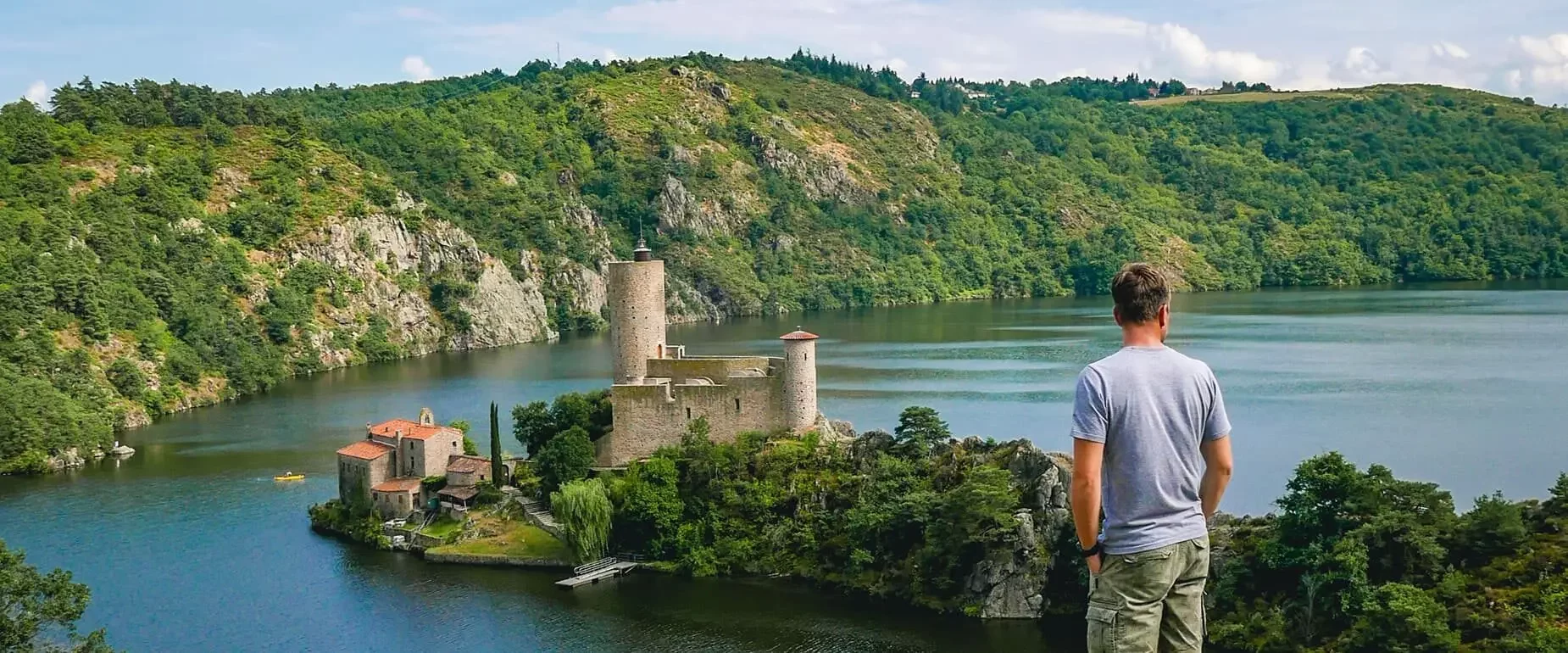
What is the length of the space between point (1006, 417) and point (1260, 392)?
49.7 ft

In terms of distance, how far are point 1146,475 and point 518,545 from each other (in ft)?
133

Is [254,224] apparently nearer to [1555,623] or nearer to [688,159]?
[688,159]

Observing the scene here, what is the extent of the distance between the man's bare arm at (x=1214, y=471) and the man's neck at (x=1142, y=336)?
0.56 meters

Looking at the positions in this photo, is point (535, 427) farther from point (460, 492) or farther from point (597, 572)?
point (597, 572)

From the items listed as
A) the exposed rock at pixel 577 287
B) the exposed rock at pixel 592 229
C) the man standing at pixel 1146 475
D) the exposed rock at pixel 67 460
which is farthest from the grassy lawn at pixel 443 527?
the exposed rock at pixel 592 229

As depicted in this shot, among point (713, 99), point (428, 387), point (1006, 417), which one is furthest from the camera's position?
point (713, 99)

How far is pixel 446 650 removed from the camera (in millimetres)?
36938

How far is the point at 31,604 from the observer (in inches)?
1137

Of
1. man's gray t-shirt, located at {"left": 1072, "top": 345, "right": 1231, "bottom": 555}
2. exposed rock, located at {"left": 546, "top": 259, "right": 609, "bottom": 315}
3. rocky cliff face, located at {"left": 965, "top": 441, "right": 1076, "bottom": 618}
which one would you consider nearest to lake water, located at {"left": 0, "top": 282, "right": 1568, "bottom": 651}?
rocky cliff face, located at {"left": 965, "top": 441, "right": 1076, "bottom": 618}

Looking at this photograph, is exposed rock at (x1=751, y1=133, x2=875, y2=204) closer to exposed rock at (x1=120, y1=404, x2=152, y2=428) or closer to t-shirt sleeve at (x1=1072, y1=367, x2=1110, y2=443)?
exposed rock at (x1=120, y1=404, x2=152, y2=428)

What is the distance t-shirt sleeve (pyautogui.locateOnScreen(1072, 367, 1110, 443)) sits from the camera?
6.63m

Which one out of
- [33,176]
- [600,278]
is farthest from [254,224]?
[600,278]

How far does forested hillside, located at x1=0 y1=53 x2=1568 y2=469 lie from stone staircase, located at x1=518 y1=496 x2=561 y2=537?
2833cm

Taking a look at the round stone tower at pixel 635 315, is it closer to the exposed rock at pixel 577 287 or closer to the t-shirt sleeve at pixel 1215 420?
the t-shirt sleeve at pixel 1215 420
